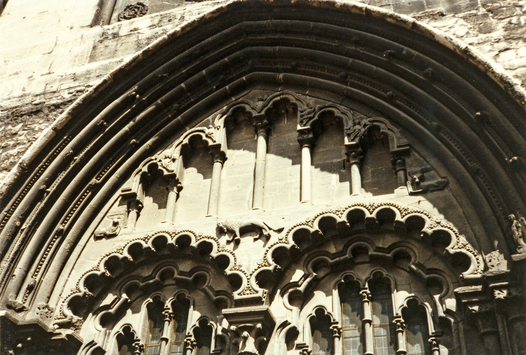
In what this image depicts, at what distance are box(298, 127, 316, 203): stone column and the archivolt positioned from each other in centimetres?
71

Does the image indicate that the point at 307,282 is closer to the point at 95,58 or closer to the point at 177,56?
the point at 177,56

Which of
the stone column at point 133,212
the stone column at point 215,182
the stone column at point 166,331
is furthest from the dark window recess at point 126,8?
the stone column at point 166,331

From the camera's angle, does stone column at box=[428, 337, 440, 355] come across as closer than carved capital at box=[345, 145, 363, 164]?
Yes

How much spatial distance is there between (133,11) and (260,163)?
393cm

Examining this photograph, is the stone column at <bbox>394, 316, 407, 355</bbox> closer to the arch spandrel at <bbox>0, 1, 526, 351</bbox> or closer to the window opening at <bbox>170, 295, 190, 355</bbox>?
the arch spandrel at <bbox>0, 1, 526, 351</bbox>

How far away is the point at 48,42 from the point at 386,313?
707cm

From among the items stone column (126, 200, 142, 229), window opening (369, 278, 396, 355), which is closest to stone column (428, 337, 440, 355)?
window opening (369, 278, 396, 355)

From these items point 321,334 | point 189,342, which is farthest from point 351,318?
point 189,342

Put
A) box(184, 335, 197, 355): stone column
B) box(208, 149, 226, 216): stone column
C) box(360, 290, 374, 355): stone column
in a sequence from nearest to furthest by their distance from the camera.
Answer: box(360, 290, 374, 355): stone column → box(184, 335, 197, 355): stone column → box(208, 149, 226, 216): stone column

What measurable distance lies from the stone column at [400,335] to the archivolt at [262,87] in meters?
1.27

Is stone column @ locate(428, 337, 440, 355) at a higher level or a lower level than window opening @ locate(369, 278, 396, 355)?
lower

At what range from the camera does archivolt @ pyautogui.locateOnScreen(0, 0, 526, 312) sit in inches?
298

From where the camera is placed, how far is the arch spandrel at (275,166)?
7.50m

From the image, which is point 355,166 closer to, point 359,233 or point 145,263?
point 359,233
